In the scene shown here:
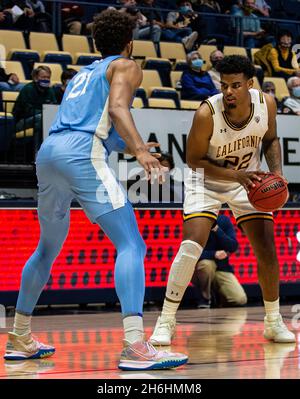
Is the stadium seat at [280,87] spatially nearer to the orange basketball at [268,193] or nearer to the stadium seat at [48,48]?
the stadium seat at [48,48]

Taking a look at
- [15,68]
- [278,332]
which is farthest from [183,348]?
[15,68]

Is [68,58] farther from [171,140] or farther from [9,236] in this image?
[9,236]

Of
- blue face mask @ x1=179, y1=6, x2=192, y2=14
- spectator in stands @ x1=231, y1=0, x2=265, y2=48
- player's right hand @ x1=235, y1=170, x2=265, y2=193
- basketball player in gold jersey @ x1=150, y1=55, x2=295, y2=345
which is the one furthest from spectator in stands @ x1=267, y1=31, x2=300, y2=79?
player's right hand @ x1=235, y1=170, x2=265, y2=193

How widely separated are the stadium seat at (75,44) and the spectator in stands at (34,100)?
9.11ft

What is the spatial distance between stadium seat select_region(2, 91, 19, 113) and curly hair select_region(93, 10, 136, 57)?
247 inches

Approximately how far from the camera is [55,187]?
230 inches

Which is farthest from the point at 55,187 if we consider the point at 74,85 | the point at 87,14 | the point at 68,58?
the point at 87,14

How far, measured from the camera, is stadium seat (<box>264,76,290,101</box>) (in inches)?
637

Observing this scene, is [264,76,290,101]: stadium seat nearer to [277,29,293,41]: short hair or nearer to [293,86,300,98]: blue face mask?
[293,86,300,98]: blue face mask

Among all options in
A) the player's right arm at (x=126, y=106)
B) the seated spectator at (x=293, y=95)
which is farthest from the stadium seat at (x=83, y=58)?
the player's right arm at (x=126, y=106)

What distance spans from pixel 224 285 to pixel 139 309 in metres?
6.13

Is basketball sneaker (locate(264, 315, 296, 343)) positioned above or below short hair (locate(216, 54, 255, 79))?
below

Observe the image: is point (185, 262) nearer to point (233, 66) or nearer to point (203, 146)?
point (203, 146)

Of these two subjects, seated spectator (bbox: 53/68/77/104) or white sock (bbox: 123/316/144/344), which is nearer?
white sock (bbox: 123/316/144/344)
